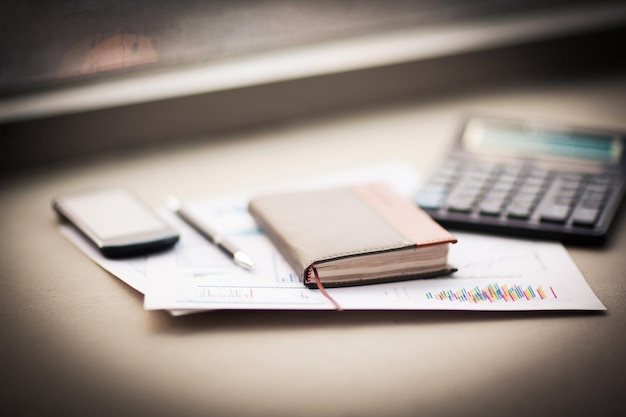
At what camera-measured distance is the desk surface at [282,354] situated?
573 mm

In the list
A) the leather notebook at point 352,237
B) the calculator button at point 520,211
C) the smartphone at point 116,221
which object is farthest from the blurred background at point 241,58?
the calculator button at point 520,211

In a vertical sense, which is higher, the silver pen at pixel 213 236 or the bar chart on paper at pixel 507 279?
the silver pen at pixel 213 236

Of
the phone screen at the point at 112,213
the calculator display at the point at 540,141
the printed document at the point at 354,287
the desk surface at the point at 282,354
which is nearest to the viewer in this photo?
the desk surface at the point at 282,354

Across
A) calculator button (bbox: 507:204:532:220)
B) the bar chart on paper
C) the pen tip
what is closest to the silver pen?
the pen tip

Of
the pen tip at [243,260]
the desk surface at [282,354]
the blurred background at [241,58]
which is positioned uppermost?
the blurred background at [241,58]

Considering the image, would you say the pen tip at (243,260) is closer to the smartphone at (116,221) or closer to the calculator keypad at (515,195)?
the smartphone at (116,221)

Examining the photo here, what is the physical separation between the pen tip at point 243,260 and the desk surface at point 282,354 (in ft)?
0.21

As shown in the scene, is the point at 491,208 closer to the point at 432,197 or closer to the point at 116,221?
the point at 432,197

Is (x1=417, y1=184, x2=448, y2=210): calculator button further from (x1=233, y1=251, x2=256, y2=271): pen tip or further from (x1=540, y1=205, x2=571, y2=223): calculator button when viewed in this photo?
(x1=233, y1=251, x2=256, y2=271): pen tip

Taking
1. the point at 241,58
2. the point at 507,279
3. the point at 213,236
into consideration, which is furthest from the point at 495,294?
the point at 241,58

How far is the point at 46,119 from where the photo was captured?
958 mm

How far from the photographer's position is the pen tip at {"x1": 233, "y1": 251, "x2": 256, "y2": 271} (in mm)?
732

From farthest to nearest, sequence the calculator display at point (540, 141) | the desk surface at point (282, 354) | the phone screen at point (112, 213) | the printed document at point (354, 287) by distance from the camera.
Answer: the calculator display at point (540, 141) → the phone screen at point (112, 213) → the printed document at point (354, 287) → the desk surface at point (282, 354)

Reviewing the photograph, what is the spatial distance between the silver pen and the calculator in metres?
0.22
